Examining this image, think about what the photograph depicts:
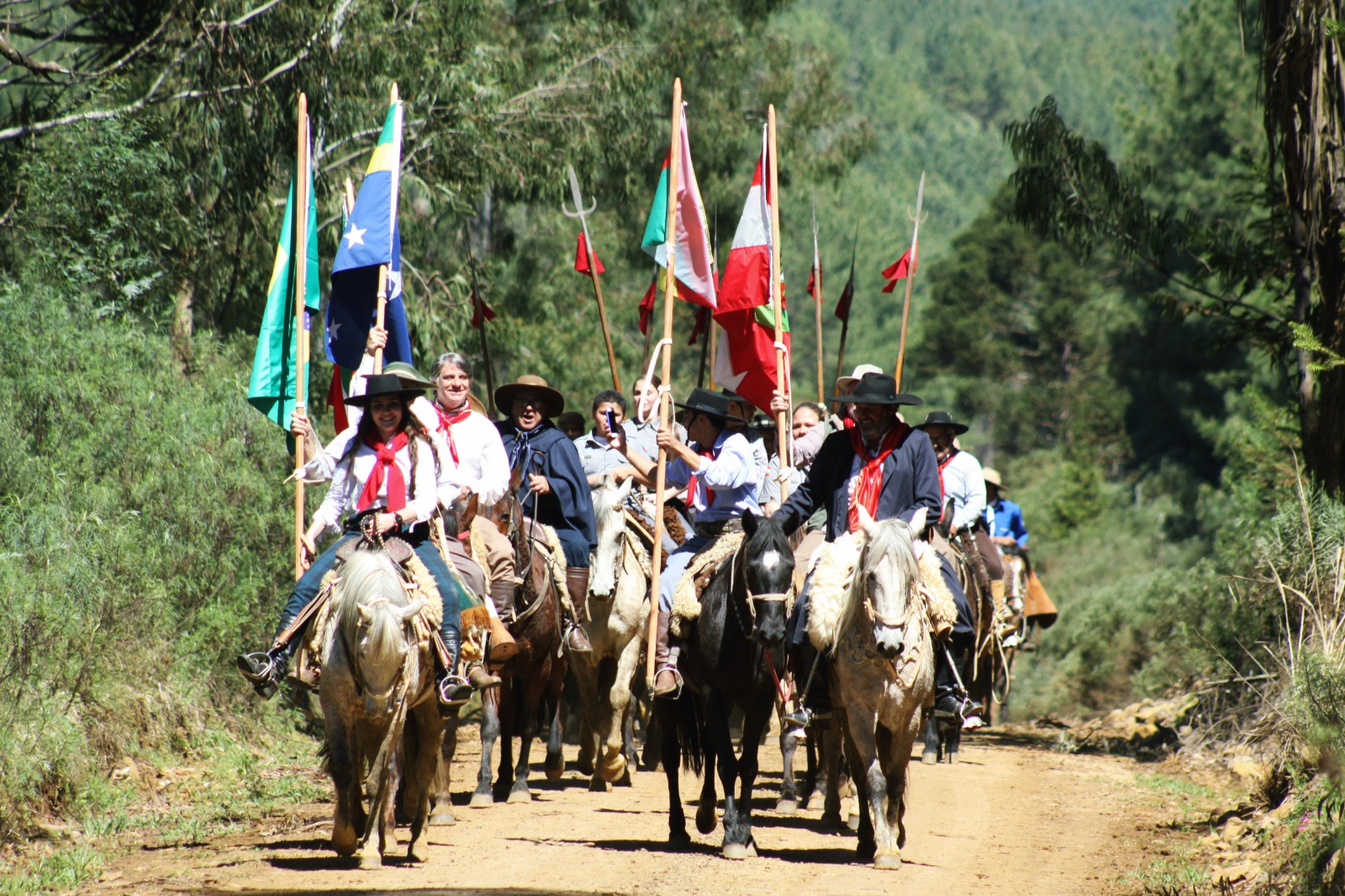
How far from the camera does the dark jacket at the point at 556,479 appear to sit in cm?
1271

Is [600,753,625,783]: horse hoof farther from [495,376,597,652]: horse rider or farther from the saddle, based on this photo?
the saddle

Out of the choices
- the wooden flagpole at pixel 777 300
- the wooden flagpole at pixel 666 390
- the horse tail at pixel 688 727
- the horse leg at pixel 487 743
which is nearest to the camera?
the horse tail at pixel 688 727

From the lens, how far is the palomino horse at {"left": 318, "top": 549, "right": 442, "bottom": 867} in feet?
28.3

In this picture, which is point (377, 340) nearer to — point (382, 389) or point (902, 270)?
point (382, 389)

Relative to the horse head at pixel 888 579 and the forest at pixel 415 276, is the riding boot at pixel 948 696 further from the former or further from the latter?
the forest at pixel 415 276

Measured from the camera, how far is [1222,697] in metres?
15.7

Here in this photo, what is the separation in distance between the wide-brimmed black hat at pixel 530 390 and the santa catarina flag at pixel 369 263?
33.3 inches

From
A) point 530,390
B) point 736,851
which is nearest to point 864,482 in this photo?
point 736,851

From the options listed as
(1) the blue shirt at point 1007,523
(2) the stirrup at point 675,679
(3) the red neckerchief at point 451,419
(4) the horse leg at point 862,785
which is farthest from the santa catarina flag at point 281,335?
(1) the blue shirt at point 1007,523

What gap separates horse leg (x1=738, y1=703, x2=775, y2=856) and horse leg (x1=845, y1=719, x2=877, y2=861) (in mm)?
583

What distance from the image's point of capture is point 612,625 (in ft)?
A: 42.0

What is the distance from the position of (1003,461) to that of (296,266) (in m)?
51.3

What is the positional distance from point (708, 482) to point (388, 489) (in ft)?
8.17

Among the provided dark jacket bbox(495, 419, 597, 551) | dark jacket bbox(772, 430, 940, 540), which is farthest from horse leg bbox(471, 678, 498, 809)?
dark jacket bbox(772, 430, 940, 540)
